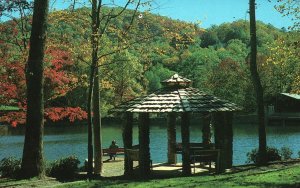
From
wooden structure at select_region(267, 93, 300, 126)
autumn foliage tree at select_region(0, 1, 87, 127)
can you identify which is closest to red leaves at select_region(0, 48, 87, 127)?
autumn foliage tree at select_region(0, 1, 87, 127)

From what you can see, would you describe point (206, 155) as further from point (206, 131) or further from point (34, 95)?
point (34, 95)

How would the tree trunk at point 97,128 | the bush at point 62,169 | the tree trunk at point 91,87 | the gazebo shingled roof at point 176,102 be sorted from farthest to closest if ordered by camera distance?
the tree trunk at point 97,128
the bush at point 62,169
the gazebo shingled roof at point 176,102
the tree trunk at point 91,87

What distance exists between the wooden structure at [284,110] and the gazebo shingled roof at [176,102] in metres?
48.1

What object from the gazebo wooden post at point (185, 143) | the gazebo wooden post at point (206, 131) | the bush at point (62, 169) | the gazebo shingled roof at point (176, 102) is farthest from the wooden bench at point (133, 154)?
the gazebo wooden post at point (206, 131)

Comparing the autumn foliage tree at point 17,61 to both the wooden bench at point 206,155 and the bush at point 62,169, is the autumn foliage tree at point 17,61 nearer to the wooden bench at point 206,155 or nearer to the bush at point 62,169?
the bush at point 62,169

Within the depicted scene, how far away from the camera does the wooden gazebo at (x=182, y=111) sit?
15875 mm

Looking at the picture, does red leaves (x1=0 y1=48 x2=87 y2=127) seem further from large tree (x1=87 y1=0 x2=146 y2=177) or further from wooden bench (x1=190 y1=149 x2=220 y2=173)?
wooden bench (x1=190 y1=149 x2=220 y2=173)

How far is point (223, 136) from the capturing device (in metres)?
16.6

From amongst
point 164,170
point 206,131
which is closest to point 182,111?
point 164,170

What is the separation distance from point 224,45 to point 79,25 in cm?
13590

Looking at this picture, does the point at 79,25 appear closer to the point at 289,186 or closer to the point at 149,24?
the point at 149,24

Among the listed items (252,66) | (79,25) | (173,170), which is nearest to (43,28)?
(79,25)

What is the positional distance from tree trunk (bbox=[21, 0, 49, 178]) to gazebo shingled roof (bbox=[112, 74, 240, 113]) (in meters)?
3.69

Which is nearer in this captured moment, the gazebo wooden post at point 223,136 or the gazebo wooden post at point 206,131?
the gazebo wooden post at point 223,136
